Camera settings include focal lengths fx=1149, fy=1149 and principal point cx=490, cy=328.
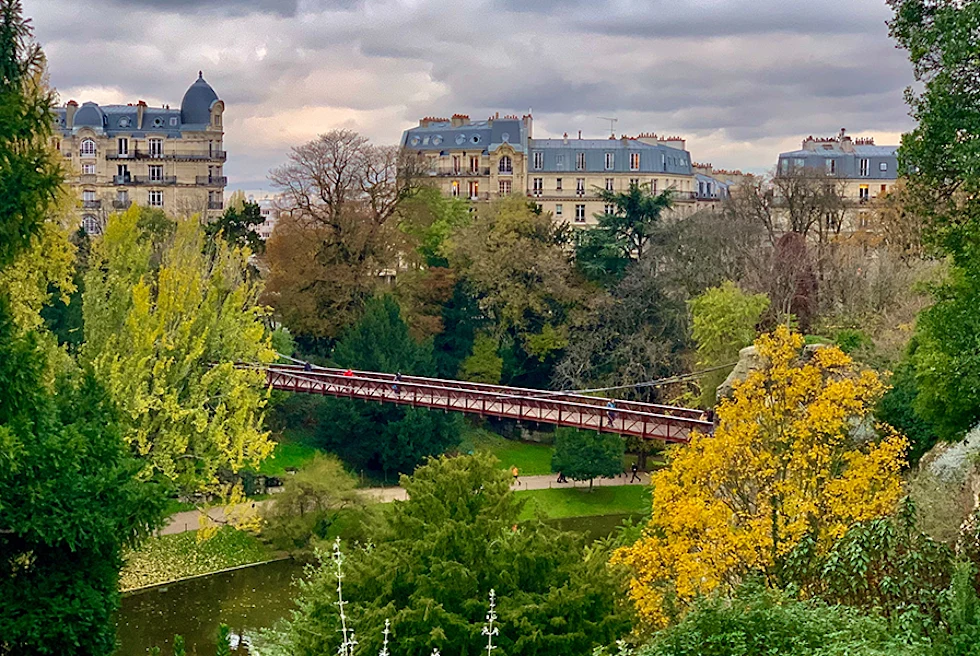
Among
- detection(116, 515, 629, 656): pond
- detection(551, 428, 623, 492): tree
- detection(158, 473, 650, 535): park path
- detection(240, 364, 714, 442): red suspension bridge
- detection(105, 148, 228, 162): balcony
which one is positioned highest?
detection(105, 148, 228, 162): balcony

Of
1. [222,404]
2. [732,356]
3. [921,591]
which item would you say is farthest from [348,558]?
[732,356]

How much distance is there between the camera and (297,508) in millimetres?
25562

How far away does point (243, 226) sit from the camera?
132 feet

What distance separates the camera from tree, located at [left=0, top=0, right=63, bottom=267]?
468 inches

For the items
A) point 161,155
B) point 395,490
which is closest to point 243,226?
point 395,490

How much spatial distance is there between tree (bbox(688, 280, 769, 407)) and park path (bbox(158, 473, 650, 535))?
230 inches

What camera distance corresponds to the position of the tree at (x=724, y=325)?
27.1 m

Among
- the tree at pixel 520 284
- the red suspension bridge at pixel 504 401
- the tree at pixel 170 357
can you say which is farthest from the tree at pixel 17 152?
the tree at pixel 520 284

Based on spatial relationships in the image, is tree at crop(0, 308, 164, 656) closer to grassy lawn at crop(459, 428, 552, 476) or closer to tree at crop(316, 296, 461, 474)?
tree at crop(316, 296, 461, 474)

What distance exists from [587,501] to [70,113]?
3688cm

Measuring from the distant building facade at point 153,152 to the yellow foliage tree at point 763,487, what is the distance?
143 ft

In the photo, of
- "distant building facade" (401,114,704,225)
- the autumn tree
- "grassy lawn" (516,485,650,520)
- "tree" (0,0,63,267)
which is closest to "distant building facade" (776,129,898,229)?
"distant building facade" (401,114,704,225)

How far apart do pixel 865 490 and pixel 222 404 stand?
1222 centimetres

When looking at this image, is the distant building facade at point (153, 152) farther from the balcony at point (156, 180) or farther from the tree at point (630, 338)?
the tree at point (630, 338)
